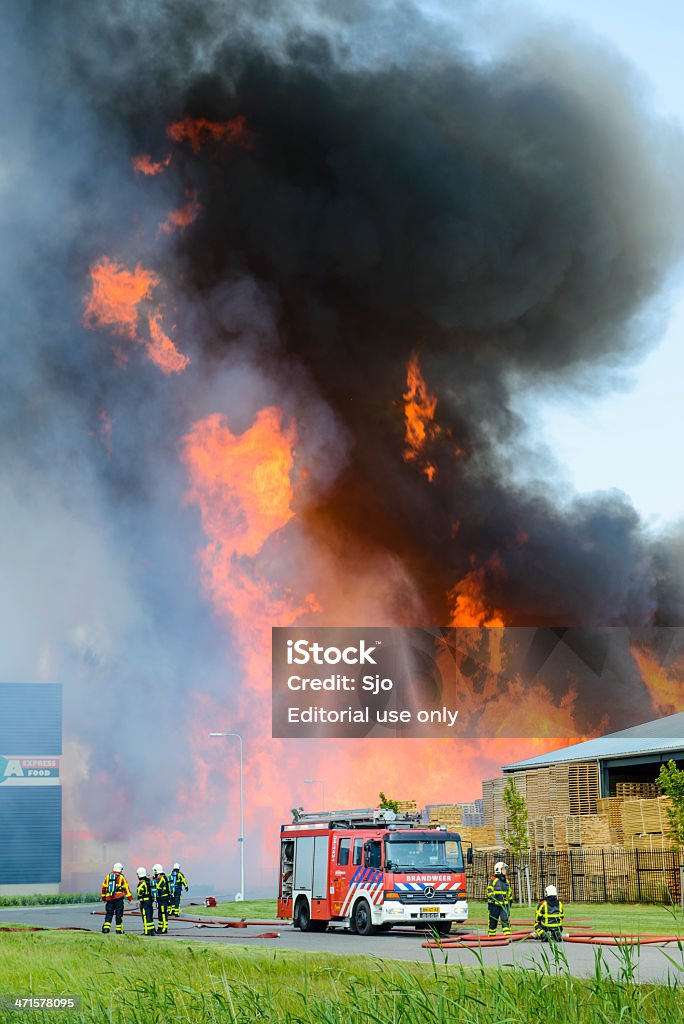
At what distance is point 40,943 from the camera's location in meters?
28.4

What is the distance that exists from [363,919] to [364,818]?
7.85ft

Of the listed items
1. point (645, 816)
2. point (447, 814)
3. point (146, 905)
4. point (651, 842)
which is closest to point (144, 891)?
point (146, 905)

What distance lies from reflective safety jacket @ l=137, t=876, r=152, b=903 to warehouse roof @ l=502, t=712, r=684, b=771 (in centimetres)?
1787

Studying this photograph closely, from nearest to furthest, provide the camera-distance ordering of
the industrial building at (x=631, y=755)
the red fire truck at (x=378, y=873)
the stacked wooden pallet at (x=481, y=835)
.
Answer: the red fire truck at (x=378, y=873)
the industrial building at (x=631, y=755)
the stacked wooden pallet at (x=481, y=835)

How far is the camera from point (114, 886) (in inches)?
1316

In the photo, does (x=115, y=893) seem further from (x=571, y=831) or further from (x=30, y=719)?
(x=30, y=719)

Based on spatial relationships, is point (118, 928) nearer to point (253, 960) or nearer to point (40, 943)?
point (40, 943)

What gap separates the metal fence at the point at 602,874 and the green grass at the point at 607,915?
47 centimetres

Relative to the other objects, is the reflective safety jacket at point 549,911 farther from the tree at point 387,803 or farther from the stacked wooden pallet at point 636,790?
the tree at point 387,803

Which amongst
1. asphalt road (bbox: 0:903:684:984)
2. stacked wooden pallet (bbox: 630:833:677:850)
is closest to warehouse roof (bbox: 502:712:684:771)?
stacked wooden pallet (bbox: 630:833:677:850)

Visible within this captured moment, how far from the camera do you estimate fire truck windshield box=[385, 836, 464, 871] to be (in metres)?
28.7

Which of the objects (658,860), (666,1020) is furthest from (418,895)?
(666,1020)

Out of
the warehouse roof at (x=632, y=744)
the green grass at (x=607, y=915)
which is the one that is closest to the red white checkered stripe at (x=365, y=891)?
the green grass at (x=607, y=915)

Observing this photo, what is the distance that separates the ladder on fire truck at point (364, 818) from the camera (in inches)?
1190
